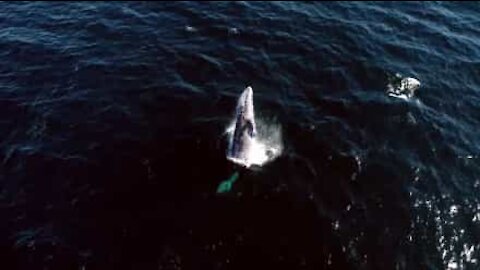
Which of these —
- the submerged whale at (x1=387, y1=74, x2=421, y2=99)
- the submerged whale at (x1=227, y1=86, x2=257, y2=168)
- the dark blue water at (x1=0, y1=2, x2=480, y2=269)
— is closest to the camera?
the dark blue water at (x1=0, y1=2, x2=480, y2=269)

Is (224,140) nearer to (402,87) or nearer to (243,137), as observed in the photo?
(243,137)

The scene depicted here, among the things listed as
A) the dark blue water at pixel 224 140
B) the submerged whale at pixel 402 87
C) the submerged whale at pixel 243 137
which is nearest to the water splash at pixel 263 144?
the submerged whale at pixel 243 137

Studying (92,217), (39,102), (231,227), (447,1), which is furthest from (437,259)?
(447,1)

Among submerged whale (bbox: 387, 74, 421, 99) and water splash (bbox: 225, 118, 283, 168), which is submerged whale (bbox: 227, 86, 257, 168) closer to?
water splash (bbox: 225, 118, 283, 168)

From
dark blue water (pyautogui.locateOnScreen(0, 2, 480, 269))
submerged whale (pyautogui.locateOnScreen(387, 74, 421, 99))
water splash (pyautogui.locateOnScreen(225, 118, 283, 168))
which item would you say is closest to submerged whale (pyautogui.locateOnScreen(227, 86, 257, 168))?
water splash (pyautogui.locateOnScreen(225, 118, 283, 168))

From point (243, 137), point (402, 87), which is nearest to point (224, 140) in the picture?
point (243, 137)
